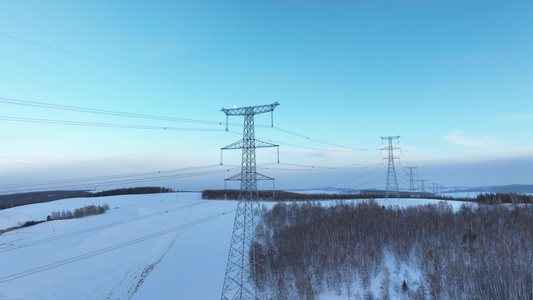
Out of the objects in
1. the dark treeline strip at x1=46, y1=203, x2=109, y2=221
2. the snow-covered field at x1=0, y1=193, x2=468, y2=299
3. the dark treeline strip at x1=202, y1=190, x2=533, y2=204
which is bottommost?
the snow-covered field at x1=0, y1=193, x2=468, y2=299

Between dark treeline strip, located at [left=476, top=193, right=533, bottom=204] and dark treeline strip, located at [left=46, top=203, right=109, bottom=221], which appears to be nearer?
dark treeline strip, located at [left=476, top=193, right=533, bottom=204]

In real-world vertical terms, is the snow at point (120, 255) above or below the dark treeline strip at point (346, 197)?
below

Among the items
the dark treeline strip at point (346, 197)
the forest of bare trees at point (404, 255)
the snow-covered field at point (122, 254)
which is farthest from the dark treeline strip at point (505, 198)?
the forest of bare trees at point (404, 255)

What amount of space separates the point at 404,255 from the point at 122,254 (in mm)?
22985

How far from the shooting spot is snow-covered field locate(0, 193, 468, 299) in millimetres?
20734

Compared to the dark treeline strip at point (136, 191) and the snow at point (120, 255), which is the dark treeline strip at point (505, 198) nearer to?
the snow at point (120, 255)

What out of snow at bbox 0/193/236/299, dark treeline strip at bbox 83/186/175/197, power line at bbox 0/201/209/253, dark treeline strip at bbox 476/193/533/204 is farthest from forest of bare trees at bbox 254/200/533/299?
dark treeline strip at bbox 83/186/175/197

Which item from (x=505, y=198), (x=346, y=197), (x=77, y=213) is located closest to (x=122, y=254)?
(x=77, y=213)

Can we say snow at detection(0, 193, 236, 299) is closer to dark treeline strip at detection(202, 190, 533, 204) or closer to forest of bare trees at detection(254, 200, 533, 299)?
forest of bare trees at detection(254, 200, 533, 299)

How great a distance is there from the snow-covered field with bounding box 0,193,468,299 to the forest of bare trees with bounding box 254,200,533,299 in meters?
→ 2.50

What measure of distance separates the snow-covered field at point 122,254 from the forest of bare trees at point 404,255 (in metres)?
2.50

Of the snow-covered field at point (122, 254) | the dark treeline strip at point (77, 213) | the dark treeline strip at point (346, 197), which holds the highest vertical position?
the dark treeline strip at point (346, 197)

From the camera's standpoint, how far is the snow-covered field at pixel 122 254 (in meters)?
20.7

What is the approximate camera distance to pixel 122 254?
2686cm
